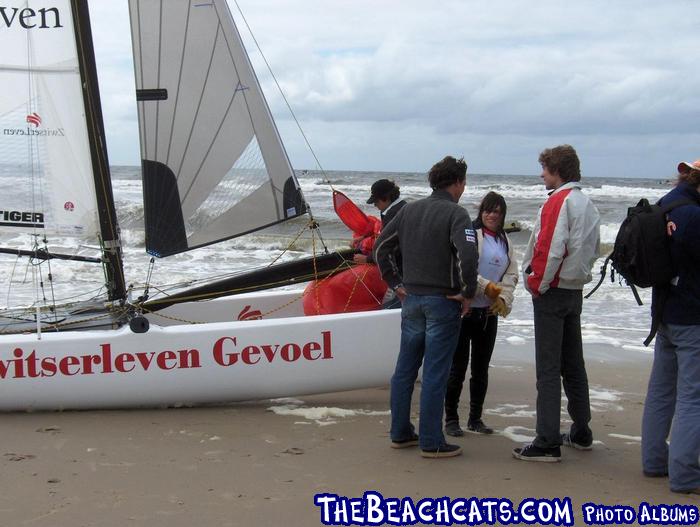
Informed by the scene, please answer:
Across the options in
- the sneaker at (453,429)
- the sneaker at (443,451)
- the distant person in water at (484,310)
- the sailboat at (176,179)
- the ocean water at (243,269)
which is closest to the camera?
the sneaker at (443,451)

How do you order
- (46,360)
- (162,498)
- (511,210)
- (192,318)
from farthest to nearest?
(511,210) → (192,318) → (46,360) → (162,498)

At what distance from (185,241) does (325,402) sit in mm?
1475

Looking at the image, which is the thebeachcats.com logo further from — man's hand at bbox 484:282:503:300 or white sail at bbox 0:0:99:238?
white sail at bbox 0:0:99:238

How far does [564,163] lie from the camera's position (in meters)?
3.82

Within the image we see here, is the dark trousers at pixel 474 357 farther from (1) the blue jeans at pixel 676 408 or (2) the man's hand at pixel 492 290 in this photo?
(1) the blue jeans at pixel 676 408

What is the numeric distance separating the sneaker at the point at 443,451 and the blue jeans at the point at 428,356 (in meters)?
0.02

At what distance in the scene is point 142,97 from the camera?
5465 mm

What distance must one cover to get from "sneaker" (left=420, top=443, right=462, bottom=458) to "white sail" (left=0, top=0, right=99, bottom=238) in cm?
275

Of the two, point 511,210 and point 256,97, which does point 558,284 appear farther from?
point 511,210

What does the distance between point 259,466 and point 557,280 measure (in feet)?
5.11

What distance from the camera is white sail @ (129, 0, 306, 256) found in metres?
5.44

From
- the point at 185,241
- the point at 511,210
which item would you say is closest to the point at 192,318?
the point at 185,241

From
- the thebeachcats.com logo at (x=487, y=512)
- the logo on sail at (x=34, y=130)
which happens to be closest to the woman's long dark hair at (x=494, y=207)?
the thebeachcats.com logo at (x=487, y=512)

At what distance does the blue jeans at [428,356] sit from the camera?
12.7ft
